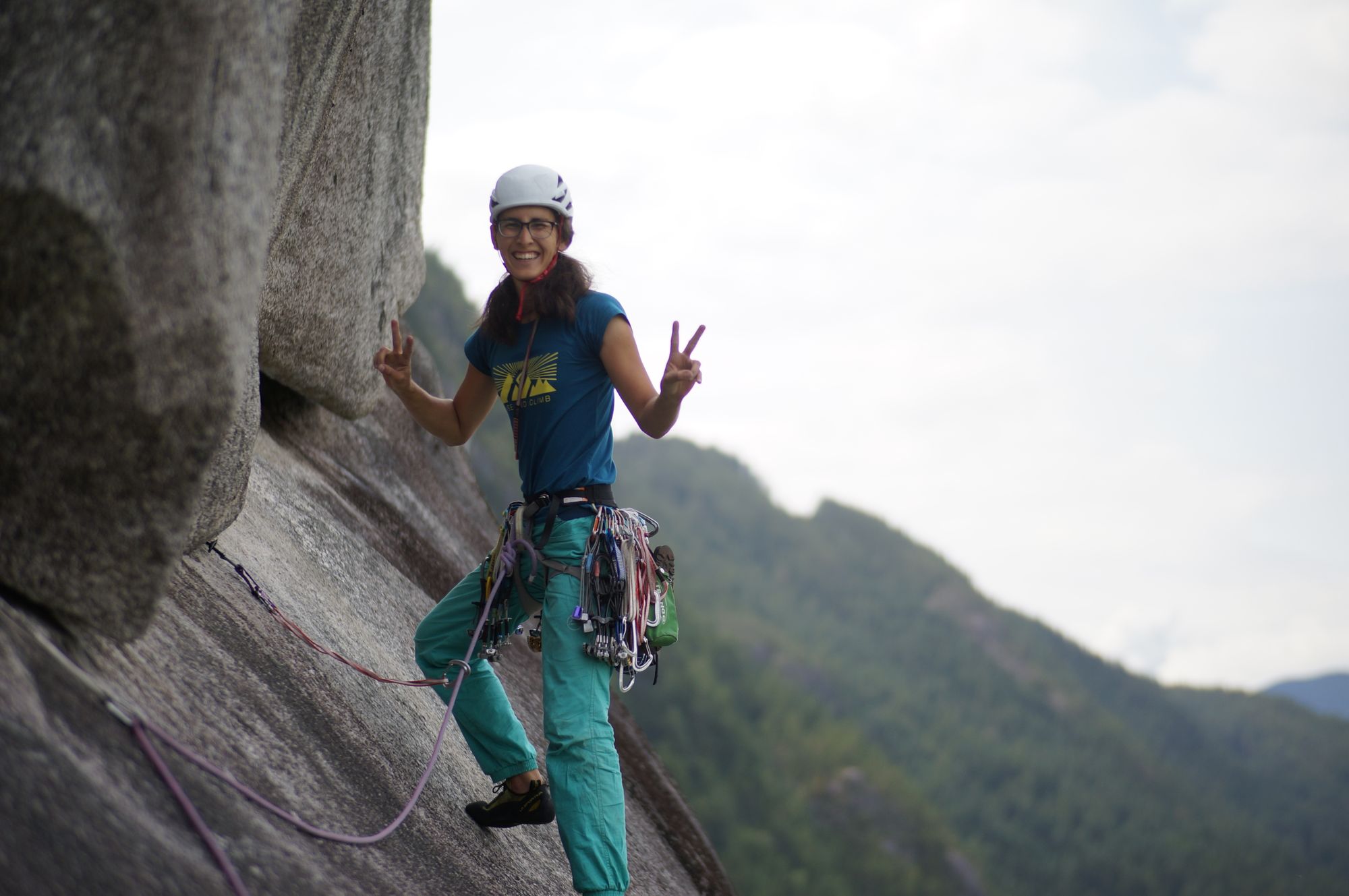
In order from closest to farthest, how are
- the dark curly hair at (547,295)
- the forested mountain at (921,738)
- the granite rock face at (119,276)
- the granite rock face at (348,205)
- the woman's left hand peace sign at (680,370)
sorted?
the granite rock face at (119,276)
the woman's left hand peace sign at (680,370)
the dark curly hair at (547,295)
the granite rock face at (348,205)
the forested mountain at (921,738)

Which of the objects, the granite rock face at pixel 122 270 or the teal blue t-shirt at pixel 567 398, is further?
the teal blue t-shirt at pixel 567 398

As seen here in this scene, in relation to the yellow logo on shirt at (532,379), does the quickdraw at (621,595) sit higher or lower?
lower

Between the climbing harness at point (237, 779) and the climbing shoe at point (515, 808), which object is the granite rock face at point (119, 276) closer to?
the climbing harness at point (237, 779)

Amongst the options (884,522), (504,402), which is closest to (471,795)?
(504,402)

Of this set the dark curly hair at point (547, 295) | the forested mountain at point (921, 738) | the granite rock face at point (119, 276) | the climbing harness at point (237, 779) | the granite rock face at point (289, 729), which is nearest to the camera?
the granite rock face at point (289, 729)

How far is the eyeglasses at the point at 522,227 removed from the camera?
436 cm

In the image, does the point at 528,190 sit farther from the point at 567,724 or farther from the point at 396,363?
the point at 567,724

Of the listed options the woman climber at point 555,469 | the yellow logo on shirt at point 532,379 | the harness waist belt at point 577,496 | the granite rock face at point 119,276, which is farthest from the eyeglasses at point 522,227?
the granite rock face at point 119,276

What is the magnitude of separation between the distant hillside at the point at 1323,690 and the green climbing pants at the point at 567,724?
174 meters

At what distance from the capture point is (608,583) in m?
4.11

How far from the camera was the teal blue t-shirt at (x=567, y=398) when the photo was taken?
168 inches

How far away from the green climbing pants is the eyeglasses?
3.47 ft

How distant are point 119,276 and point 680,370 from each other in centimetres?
169

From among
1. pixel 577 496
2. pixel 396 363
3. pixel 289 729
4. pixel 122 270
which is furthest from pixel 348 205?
pixel 122 270
